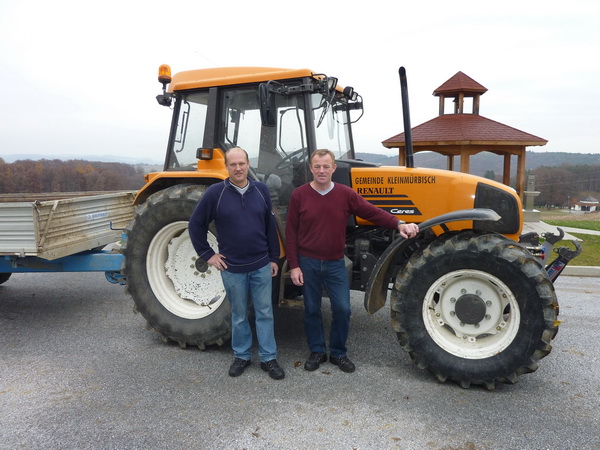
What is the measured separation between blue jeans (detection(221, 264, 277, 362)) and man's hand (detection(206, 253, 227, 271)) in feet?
0.23

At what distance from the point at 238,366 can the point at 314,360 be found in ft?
1.95

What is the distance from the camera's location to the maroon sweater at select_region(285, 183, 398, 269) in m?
3.25

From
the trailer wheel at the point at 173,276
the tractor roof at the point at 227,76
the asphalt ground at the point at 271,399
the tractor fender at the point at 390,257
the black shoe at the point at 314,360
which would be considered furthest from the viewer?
the trailer wheel at the point at 173,276

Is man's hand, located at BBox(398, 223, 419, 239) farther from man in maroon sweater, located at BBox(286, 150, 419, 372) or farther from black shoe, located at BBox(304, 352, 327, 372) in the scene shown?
black shoe, located at BBox(304, 352, 327, 372)

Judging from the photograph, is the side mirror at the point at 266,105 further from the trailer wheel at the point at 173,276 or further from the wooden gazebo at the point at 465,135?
the wooden gazebo at the point at 465,135

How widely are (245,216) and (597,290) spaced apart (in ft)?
17.1

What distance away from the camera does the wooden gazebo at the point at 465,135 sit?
1270cm

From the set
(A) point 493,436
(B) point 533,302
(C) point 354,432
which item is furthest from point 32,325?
(B) point 533,302

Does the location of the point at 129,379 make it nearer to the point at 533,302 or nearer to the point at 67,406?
the point at 67,406

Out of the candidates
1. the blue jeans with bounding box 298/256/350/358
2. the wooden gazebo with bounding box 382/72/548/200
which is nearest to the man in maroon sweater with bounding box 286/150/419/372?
the blue jeans with bounding box 298/256/350/358

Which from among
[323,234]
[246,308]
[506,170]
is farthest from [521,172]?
[246,308]

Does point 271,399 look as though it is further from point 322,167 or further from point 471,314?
point 322,167

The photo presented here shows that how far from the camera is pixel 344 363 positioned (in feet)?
11.4

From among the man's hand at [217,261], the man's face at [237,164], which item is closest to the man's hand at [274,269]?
the man's hand at [217,261]
